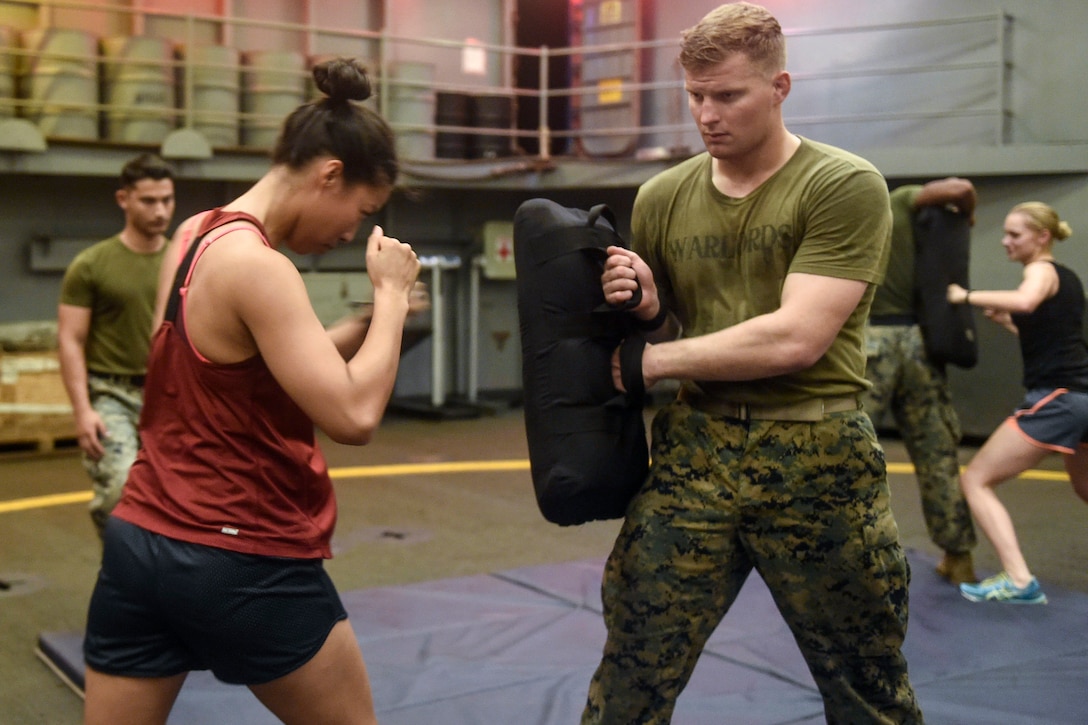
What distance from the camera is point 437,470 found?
8.95m

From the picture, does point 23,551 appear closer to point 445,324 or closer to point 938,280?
point 938,280

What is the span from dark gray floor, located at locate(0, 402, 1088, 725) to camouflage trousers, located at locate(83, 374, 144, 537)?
66cm

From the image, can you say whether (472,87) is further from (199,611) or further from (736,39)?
(199,611)

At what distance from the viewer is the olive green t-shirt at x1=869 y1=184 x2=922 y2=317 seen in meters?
5.48

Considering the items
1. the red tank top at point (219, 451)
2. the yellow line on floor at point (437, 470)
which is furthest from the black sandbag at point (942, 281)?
the red tank top at point (219, 451)

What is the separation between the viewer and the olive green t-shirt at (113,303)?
484 cm

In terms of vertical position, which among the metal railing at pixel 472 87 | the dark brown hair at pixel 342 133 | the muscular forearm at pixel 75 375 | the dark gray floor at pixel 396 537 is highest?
the metal railing at pixel 472 87

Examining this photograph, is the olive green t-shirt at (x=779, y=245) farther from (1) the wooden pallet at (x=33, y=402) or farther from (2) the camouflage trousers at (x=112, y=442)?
(1) the wooden pallet at (x=33, y=402)

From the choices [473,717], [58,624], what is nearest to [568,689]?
[473,717]

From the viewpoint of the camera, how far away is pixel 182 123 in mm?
11102

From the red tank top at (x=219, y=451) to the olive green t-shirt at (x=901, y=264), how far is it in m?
3.77

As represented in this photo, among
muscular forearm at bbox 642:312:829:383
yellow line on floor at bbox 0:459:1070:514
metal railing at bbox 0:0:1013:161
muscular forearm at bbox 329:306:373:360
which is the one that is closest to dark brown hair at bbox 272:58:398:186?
muscular forearm at bbox 329:306:373:360

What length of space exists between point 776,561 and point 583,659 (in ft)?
6.16

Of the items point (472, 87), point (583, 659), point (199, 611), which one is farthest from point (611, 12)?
point (199, 611)
